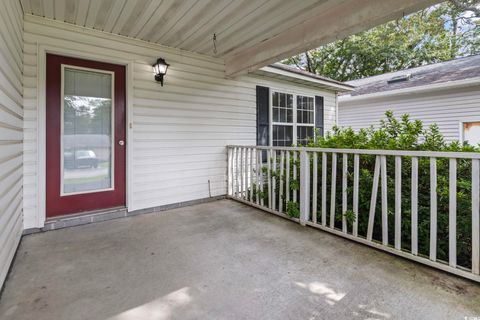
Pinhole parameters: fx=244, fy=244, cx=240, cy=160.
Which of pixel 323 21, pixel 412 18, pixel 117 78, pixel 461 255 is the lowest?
pixel 461 255

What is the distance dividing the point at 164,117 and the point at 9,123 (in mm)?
2001

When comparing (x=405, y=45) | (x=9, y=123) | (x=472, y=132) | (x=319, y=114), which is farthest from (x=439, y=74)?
(x=9, y=123)

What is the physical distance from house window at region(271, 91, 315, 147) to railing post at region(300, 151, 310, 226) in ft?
7.81

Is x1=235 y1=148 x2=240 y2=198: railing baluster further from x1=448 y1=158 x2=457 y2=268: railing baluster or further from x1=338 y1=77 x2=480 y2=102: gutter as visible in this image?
x1=338 y1=77 x2=480 y2=102: gutter

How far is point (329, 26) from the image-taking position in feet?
9.43

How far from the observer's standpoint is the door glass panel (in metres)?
3.14

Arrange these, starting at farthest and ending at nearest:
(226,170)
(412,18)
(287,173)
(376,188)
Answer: (412,18)
(226,170)
(287,173)
(376,188)

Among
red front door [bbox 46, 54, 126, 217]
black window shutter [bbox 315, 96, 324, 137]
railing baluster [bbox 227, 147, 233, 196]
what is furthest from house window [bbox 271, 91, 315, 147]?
red front door [bbox 46, 54, 126, 217]

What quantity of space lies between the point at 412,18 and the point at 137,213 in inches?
518

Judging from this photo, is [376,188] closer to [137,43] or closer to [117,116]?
[117,116]

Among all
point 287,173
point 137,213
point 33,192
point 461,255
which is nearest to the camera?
point 461,255

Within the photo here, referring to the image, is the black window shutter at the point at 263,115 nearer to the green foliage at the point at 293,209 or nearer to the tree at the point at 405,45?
the green foliage at the point at 293,209

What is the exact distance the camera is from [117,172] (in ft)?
11.5

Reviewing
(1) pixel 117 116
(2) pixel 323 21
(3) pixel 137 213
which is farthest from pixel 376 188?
(1) pixel 117 116
